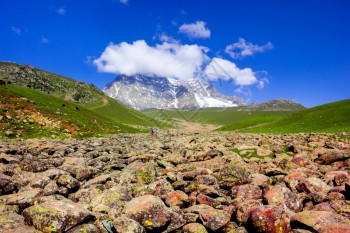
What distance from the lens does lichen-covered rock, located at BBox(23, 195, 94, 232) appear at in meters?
10.8

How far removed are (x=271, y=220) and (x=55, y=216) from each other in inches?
376

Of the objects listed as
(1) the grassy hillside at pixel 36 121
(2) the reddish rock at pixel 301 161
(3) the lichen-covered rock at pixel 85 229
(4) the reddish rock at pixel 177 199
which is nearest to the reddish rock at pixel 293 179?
(2) the reddish rock at pixel 301 161

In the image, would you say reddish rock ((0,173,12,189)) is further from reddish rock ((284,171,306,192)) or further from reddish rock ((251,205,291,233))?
reddish rock ((284,171,306,192))

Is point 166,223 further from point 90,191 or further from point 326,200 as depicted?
point 326,200

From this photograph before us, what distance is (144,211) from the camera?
12.5 metres

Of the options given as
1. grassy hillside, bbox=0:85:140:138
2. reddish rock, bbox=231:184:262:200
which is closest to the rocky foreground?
reddish rock, bbox=231:184:262:200

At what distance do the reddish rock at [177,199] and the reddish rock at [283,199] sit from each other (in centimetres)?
462

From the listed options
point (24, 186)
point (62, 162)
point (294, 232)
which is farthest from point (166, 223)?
point (62, 162)

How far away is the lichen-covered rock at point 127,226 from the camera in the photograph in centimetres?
1126

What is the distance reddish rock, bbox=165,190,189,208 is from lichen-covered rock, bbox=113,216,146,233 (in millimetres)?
3264

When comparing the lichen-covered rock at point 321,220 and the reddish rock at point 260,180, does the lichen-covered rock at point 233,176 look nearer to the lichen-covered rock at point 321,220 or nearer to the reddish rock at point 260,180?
the reddish rock at point 260,180

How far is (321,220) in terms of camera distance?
35.5ft

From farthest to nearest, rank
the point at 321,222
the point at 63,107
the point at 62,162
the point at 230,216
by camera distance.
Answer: the point at 63,107 < the point at 62,162 < the point at 230,216 < the point at 321,222

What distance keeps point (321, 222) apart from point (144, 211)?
784cm
